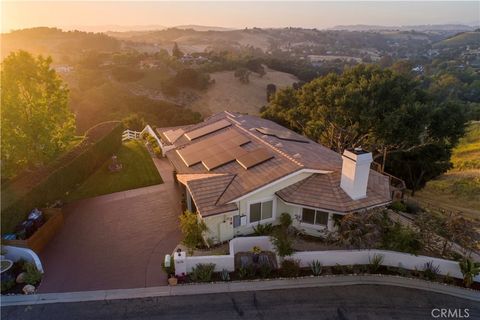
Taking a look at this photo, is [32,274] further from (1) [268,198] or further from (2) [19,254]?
(1) [268,198]

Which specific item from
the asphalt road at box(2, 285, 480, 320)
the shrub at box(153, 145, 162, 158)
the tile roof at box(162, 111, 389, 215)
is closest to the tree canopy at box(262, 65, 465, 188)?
the tile roof at box(162, 111, 389, 215)

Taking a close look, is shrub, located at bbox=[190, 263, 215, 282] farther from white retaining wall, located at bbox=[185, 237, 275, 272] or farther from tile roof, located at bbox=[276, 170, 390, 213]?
tile roof, located at bbox=[276, 170, 390, 213]

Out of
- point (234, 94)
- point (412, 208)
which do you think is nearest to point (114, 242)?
point (412, 208)

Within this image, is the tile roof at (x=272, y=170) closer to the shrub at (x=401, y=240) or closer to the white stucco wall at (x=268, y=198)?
the white stucco wall at (x=268, y=198)

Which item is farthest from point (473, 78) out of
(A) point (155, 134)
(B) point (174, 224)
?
(B) point (174, 224)

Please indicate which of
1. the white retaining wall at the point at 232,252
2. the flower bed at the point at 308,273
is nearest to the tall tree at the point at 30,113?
the white retaining wall at the point at 232,252
